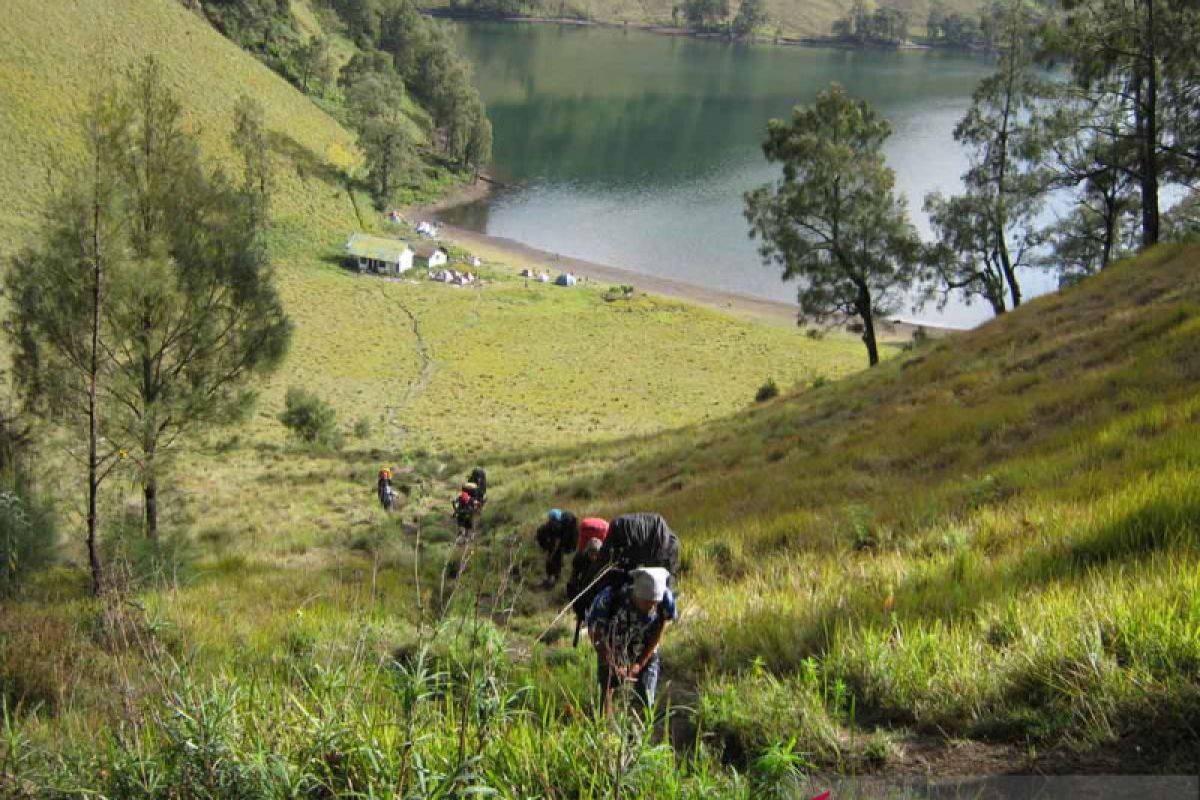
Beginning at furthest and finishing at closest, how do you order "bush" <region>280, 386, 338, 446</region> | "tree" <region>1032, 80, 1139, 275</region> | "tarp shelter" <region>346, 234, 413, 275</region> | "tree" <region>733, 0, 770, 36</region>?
1. "tree" <region>733, 0, 770, 36</region>
2. "tarp shelter" <region>346, 234, 413, 275</region>
3. "bush" <region>280, 386, 338, 446</region>
4. "tree" <region>1032, 80, 1139, 275</region>

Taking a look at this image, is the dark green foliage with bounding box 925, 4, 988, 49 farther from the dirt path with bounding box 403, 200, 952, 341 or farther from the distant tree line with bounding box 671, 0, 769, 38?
the dirt path with bounding box 403, 200, 952, 341

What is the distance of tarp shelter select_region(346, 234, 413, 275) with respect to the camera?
64625 mm

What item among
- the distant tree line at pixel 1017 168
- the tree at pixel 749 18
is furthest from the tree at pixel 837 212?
the tree at pixel 749 18

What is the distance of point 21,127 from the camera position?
5762cm

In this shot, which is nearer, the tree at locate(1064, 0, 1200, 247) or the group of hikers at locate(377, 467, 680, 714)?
the group of hikers at locate(377, 467, 680, 714)

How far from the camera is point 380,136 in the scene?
7712 centimetres

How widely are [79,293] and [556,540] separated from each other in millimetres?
7696

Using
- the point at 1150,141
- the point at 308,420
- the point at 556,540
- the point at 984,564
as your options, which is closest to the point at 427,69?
the point at 308,420

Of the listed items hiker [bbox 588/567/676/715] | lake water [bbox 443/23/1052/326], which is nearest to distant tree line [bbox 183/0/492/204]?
lake water [bbox 443/23/1052/326]

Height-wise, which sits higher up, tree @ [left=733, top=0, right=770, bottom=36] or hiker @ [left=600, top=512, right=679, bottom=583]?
tree @ [left=733, top=0, right=770, bottom=36]

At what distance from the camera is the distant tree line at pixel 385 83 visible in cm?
8012

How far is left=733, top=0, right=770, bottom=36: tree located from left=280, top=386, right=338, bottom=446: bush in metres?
189

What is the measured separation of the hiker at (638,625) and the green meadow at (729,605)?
17cm

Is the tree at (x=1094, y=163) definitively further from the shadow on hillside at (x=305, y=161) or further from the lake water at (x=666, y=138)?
the shadow on hillside at (x=305, y=161)
